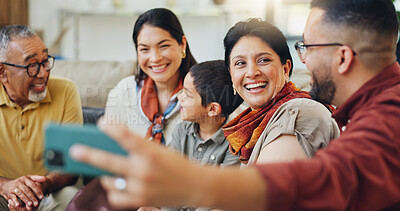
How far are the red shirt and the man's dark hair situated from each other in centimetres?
17

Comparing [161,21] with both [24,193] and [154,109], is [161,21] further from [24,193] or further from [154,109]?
[24,193]

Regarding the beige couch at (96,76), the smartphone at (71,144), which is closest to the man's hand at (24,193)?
the beige couch at (96,76)

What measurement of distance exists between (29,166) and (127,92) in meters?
0.65

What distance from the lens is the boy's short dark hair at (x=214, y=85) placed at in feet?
5.75

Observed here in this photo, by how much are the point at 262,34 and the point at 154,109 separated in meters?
0.90

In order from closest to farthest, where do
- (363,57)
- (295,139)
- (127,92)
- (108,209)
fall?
(363,57) → (295,139) → (108,209) → (127,92)

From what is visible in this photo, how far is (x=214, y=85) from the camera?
5.78 feet

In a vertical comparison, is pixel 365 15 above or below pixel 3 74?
above

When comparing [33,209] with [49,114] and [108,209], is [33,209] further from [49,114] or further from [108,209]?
[49,114]

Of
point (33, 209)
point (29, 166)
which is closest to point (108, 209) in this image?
point (33, 209)

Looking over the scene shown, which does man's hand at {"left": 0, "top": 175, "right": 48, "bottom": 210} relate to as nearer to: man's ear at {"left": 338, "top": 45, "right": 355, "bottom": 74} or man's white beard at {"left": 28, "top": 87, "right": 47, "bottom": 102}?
man's white beard at {"left": 28, "top": 87, "right": 47, "bottom": 102}

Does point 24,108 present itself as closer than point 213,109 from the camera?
No

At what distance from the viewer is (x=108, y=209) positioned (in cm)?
167

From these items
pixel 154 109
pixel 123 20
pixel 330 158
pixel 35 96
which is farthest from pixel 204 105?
pixel 123 20
